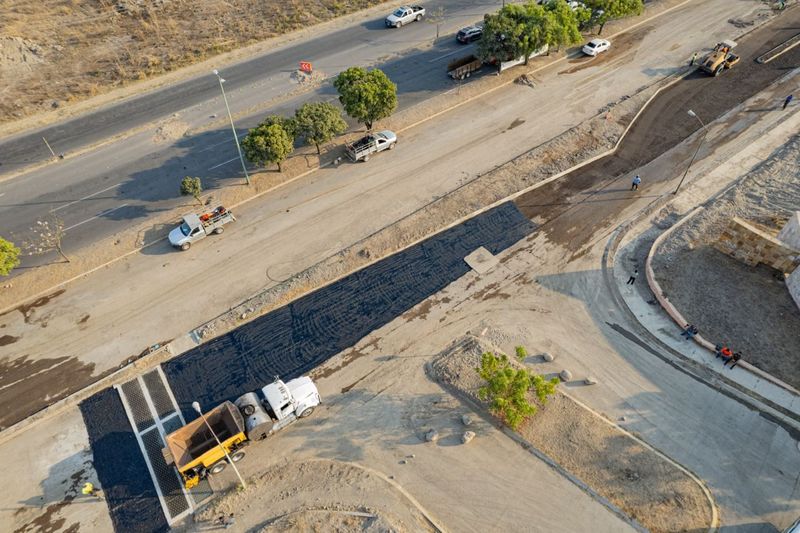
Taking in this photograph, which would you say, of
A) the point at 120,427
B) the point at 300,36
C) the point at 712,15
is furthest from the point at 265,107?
the point at 712,15

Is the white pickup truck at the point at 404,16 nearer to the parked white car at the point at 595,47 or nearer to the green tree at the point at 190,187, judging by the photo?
the parked white car at the point at 595,47

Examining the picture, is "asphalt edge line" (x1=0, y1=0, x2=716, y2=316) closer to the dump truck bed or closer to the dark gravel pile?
the dark gravel pile

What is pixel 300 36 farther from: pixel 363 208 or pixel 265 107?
pixel 363 208

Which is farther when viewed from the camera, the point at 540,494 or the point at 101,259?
the point at 101,259

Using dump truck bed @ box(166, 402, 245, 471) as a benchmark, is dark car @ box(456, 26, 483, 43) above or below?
above

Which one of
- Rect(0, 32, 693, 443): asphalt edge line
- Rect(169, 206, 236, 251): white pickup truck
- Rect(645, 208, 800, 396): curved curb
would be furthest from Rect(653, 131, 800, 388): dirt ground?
Rect(169, 206, 236, 251): white pickup truck

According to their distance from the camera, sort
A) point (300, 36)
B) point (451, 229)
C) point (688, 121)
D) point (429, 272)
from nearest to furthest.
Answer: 1. point (429, 272)
2. point (451, 229)
3. point (688, 121)
4. point (300, 36)

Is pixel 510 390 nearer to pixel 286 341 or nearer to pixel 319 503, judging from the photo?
pixel 319 503

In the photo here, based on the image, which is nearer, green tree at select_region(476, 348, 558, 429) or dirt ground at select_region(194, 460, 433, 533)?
dirt ground at select_region(194, 460, 433, 533)
